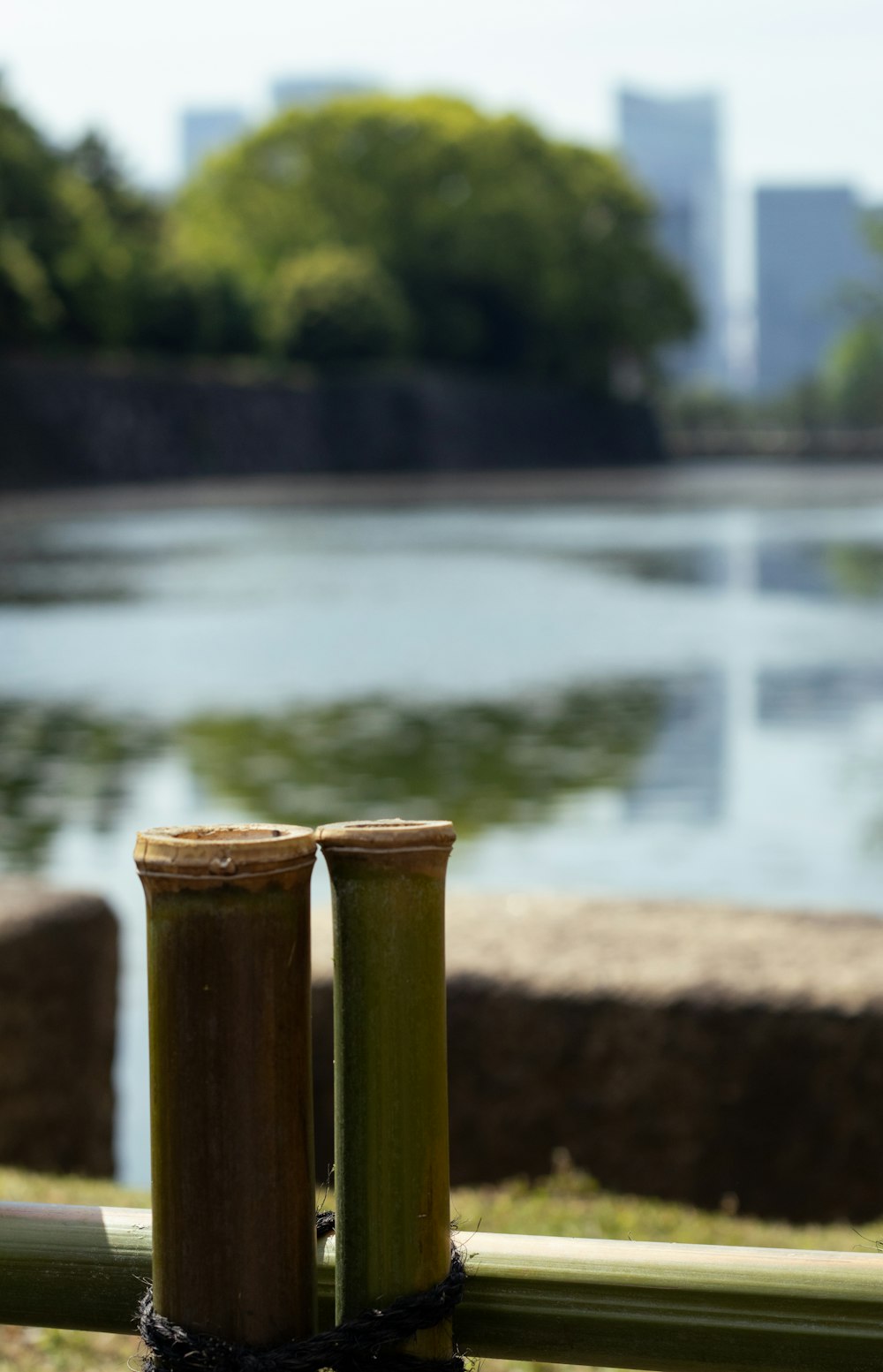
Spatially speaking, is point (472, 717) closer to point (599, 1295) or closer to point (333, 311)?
point (599, 1295)

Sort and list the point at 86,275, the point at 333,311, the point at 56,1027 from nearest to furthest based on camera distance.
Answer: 1. the point at 56,1027
2. the point at 86,275
3. the point at 333,311

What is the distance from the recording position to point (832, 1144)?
365cm

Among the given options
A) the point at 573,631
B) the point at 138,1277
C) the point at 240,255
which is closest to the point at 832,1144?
the point at 138,1277

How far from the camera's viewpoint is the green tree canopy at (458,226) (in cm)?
5581

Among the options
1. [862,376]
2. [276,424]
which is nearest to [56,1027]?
[276,424]

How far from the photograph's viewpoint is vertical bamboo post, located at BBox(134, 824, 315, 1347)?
1464mm

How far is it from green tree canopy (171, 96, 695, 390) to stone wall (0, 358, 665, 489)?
5.85 ft

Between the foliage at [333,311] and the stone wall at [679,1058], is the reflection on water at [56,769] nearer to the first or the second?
the stone wall at [679,1058]

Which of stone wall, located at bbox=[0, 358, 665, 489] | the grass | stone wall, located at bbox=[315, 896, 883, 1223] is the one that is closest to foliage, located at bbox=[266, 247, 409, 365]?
stone wall, located at bbox=[0, 358, 665, 489]

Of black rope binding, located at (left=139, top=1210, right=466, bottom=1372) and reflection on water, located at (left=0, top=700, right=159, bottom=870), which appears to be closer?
black rope binding, located at (left=139, top=1210, right=466, bottom=1372)

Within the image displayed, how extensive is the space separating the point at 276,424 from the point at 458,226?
39.0 feet

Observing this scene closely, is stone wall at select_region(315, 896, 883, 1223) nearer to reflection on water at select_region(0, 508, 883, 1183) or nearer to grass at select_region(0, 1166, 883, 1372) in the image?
Result: grass at select_region(0, 1166, 883, 1372)

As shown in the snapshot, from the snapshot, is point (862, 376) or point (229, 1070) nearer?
point (229, 1070)

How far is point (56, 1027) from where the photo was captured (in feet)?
13.4
